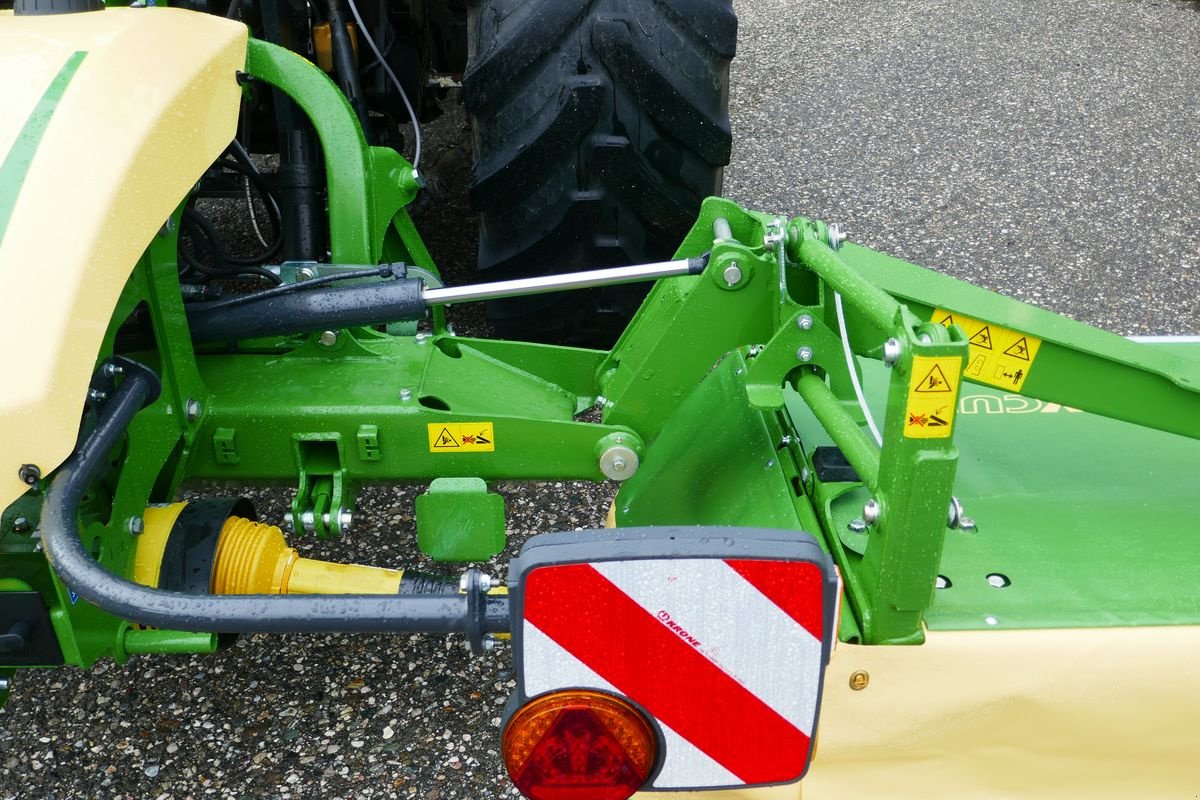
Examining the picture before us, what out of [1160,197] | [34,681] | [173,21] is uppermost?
[173,21]

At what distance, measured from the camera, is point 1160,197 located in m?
3.99

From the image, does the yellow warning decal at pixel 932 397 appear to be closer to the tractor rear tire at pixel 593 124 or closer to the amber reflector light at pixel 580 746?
the amber reflector light at pixel 580 746

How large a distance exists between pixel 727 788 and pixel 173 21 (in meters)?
1.42

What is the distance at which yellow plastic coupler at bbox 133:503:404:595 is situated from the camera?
4.67ft

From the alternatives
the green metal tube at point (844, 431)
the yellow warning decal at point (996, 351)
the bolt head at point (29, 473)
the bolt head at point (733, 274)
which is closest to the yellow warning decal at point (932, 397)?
the green metal tube at point (844, 431)

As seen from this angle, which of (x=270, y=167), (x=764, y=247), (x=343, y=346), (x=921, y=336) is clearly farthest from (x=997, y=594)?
(x=270, y=167)

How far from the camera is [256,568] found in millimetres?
1454

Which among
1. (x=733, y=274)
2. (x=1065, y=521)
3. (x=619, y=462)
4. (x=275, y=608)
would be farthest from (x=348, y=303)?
(x=1065, y=521)

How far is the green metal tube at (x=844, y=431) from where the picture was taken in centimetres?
125

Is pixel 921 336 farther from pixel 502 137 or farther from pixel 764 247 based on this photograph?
pixel 502 137

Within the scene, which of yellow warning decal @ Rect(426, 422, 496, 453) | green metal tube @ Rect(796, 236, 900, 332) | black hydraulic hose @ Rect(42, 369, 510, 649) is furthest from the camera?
yellow warning decal @ Rect(426, 422, 496, 453)

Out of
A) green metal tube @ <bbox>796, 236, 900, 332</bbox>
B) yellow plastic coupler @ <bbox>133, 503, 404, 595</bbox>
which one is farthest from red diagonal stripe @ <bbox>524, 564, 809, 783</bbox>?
yellow plastic coupler @ <bbox>133, 503, 404, 595</bbox>

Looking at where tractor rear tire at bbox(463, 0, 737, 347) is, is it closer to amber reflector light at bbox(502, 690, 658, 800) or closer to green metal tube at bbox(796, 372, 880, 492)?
green metal tube at bbox(796, 372, 880, 492)

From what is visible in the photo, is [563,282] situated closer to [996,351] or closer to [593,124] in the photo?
[593,124]
